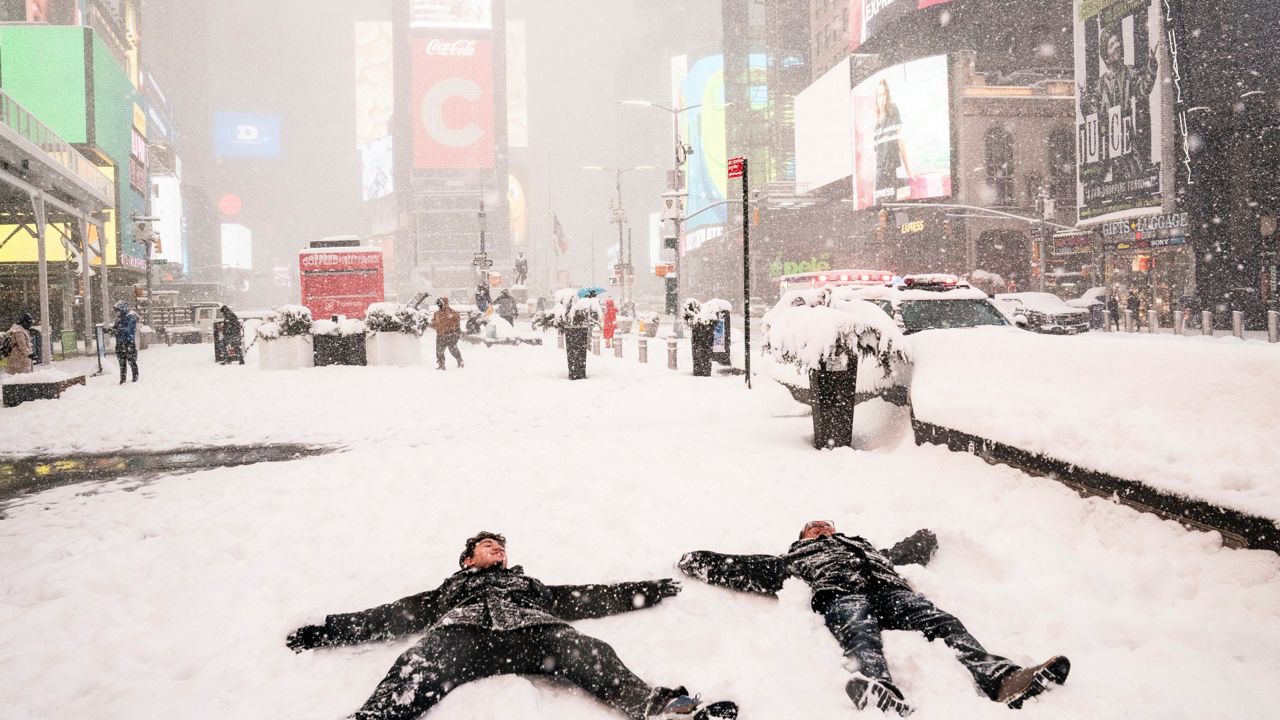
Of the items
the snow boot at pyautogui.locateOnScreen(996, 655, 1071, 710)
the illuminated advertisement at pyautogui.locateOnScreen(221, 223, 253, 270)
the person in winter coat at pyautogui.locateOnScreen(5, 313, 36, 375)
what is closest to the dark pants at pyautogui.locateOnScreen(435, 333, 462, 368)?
the person in winter coat at pyautogui.locateOnScreen(5, 313, 36, 375)

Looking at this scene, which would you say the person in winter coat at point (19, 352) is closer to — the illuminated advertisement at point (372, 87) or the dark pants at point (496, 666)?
the dark pants at point (496, 666)

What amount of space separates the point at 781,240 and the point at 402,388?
63.5m

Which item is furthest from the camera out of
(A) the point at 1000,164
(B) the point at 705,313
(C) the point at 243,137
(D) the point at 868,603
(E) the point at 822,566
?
(C) the point at 243,137

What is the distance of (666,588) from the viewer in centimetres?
437

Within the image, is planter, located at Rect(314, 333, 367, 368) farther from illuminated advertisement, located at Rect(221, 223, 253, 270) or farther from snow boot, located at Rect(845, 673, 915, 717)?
illuminated advertisement, located at Rect(221, 223, 253, 270)

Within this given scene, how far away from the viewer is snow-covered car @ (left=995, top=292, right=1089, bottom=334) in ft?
89.8

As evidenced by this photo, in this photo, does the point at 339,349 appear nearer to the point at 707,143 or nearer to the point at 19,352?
the point at 19,352

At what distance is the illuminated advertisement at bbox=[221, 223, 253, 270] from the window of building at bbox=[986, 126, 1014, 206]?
143459 mm

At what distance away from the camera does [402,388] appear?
15805 millimetres

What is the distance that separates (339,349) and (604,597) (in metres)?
18.7

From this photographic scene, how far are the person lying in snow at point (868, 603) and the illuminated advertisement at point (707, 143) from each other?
94581 millimetres

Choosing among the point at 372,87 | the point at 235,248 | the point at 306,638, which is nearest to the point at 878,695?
the point at 306,638

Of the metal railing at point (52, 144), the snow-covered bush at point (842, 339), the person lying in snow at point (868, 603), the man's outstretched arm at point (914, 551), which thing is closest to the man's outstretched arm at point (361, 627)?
the person lying in snow at point (868, 603)

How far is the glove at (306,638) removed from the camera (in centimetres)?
383
